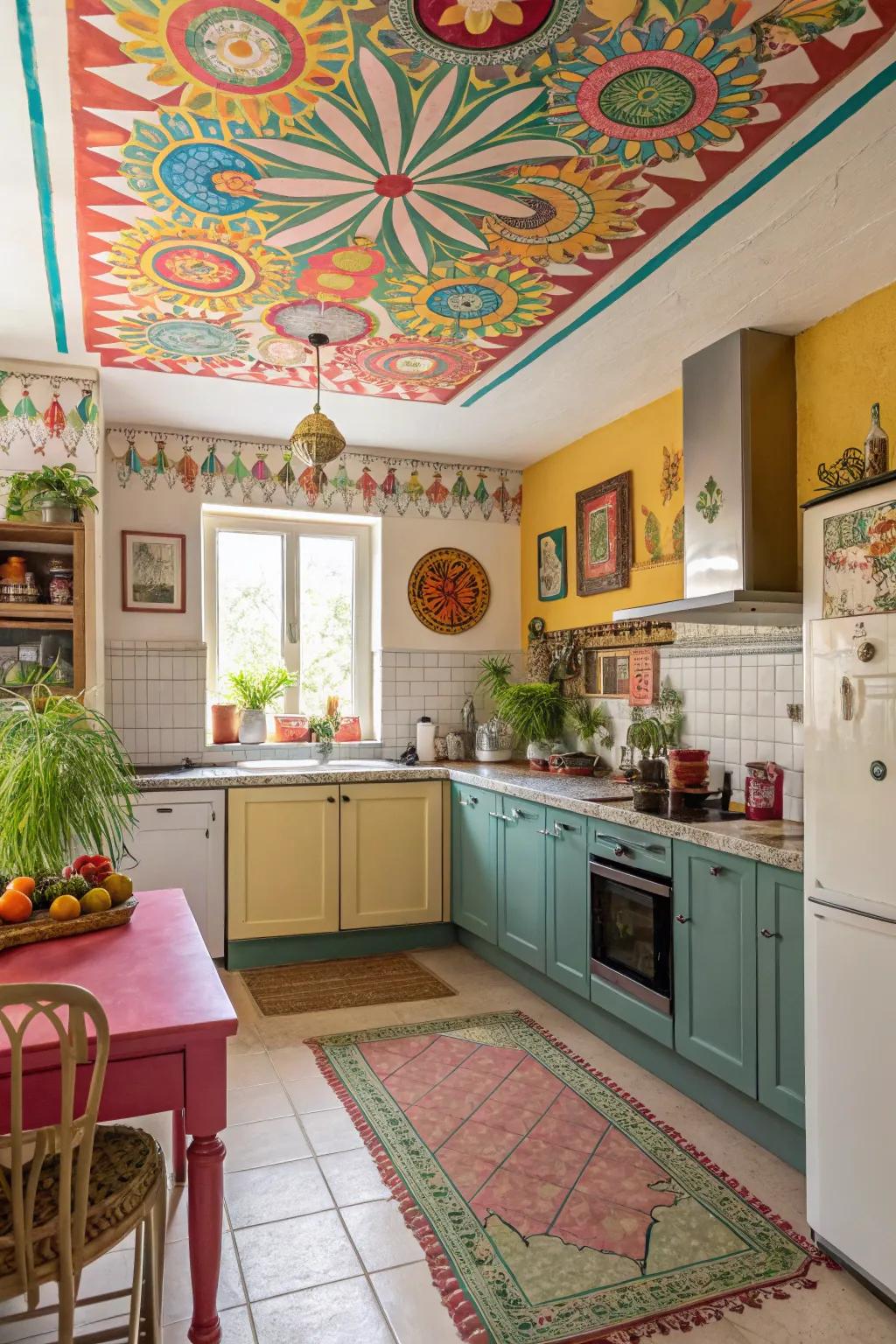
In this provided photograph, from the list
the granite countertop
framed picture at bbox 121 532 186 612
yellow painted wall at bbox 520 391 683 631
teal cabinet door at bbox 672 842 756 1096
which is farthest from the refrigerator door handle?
framed picture at bbox 121 532 186 612

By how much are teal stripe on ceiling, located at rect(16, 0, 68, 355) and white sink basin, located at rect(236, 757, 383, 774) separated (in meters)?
2.21

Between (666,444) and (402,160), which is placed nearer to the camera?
(402,160)

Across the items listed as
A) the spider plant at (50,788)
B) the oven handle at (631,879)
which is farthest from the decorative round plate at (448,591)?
the spider plant at (50,788)

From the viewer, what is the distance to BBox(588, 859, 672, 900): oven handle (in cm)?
299

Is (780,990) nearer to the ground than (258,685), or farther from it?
nearer to the ground

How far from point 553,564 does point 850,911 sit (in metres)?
3.22

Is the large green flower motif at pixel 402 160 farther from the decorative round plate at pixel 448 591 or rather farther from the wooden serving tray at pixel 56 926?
the decorative round plate at pixel 448 591

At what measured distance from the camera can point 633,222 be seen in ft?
8.47

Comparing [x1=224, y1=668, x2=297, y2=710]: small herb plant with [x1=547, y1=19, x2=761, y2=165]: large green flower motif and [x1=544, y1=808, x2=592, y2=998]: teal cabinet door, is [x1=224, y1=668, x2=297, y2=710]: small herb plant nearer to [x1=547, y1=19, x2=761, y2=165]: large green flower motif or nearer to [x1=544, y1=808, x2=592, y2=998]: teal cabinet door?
[x1=544, y1=808, x2=592, y2=998]: teal cabinet door

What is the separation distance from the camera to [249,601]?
5.03 m

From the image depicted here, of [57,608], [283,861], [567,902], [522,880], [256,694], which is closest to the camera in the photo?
[567,902]

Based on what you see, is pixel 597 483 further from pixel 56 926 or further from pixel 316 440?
pixel 56 926

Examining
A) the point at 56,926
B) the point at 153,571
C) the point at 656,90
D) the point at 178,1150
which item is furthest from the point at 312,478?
the point at 178,1150

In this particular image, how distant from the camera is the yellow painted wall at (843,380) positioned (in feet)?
9.32
